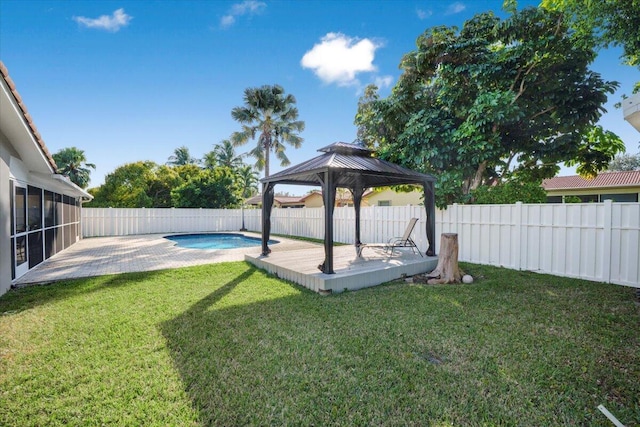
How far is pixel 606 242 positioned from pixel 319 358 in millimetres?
6772

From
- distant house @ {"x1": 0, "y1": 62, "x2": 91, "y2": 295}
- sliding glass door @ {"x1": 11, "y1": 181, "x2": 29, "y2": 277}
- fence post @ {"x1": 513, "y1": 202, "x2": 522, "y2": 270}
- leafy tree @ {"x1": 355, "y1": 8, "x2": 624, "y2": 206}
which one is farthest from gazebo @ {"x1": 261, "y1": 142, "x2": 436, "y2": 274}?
sliding glass door @ {"x1": 11, "y1": 181, "x2": 29, "y2": 277}

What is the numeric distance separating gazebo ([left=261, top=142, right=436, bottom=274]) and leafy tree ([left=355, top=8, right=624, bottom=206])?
5.01 ft

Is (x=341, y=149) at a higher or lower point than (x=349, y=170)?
higher

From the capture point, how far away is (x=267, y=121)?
18578 mm

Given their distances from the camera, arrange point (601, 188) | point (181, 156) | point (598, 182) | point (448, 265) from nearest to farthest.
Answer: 1. point (448, 265)
2. point (601, 188)
3. point (598, 182)
4. point (181, 156)

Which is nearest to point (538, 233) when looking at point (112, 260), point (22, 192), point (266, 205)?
point (266, 205)

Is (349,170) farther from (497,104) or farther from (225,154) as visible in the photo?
(225,154)

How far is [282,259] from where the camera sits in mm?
7805

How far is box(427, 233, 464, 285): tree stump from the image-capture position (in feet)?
21.0

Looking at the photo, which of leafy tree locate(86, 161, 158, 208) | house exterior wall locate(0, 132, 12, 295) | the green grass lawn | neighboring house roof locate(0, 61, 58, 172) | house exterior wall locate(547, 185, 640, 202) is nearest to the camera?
the green grass lawn

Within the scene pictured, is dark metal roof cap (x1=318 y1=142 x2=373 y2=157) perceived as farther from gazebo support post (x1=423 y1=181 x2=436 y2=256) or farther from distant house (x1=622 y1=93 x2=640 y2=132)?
distant house (x1=622 y1=93 x2=640 y2=132)

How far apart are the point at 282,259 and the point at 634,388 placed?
21.4ft

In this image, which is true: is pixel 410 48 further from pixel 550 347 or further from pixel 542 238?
pixel 550 347

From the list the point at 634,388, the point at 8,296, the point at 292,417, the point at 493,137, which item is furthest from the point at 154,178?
the point at 634,388
